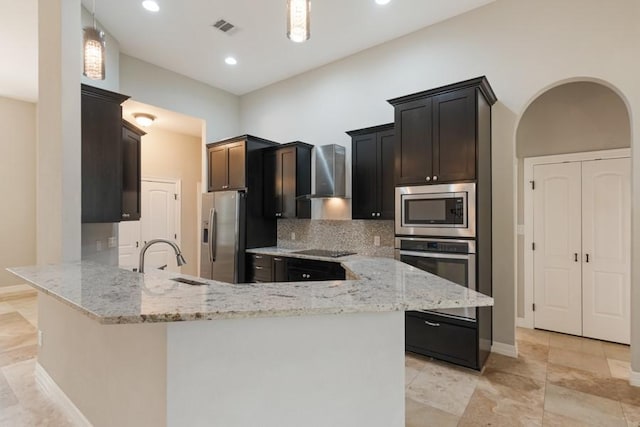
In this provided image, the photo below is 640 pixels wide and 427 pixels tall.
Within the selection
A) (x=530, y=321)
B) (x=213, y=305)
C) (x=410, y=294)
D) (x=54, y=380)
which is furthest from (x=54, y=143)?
(x=530, y=321)

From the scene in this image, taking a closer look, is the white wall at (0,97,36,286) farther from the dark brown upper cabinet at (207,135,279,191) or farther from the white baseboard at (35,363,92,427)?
the white baseboard at (35,363,92,427)

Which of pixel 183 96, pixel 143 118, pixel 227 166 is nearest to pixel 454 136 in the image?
pixel 227 166

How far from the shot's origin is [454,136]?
3043mm

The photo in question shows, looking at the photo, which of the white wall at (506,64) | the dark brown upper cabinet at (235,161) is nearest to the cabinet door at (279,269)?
the dark brown upper cabinet at (235,161)

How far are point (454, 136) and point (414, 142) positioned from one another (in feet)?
1.29

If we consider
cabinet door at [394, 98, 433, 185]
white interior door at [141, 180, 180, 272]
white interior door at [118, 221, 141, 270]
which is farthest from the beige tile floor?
white interior door at [141, 180, 180, 272]

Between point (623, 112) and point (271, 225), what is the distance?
185 inches

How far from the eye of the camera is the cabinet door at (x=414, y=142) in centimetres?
320

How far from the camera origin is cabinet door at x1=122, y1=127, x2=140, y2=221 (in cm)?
331

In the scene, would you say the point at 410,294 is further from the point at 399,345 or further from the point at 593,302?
the point at 593,302

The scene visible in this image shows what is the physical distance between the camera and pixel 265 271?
459cm

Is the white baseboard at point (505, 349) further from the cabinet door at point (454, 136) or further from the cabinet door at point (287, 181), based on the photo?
the cabinet door at point (287, 181)

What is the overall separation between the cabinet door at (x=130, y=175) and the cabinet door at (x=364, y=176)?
2.57 metres

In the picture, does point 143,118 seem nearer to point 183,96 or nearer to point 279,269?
point 183,96
